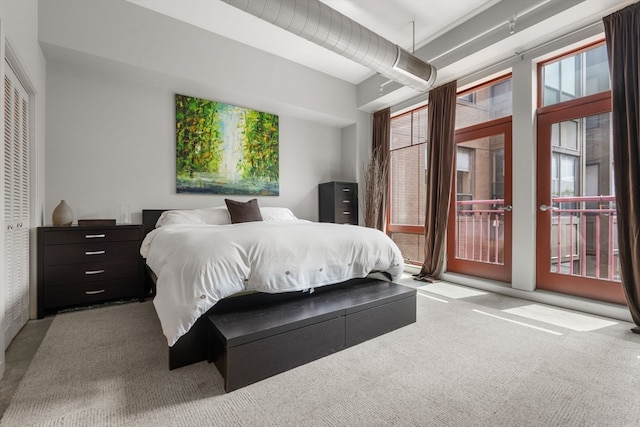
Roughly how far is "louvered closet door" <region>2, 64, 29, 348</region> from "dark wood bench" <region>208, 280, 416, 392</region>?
157cm

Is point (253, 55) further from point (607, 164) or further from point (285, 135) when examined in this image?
point (607, 164)

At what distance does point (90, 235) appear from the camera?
2779 mm

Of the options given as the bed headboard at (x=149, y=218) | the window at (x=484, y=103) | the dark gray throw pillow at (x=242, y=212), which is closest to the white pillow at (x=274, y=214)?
the dark gray throw pillow at (x=242, y=212)

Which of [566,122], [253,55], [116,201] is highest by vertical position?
[253,55]

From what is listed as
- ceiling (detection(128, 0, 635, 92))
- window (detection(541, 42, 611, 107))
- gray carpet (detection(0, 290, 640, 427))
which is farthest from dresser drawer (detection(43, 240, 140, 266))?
window (detection(541, 42, 611, 107))

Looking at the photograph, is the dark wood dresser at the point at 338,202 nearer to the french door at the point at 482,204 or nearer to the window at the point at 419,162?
the window at the point at 419,162

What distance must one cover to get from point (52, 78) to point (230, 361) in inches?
140

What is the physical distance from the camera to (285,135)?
183 inches

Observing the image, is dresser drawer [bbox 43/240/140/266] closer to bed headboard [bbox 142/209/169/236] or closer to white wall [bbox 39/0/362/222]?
bed headboard [bbox 142/209/169/236]

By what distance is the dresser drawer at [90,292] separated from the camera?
2617mm

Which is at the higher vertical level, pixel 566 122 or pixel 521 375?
pixel 566 122

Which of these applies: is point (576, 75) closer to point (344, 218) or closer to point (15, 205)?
point (344, 218)

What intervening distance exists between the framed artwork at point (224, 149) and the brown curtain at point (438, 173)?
2226 millimetres

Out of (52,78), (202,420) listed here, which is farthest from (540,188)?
(52,78)
